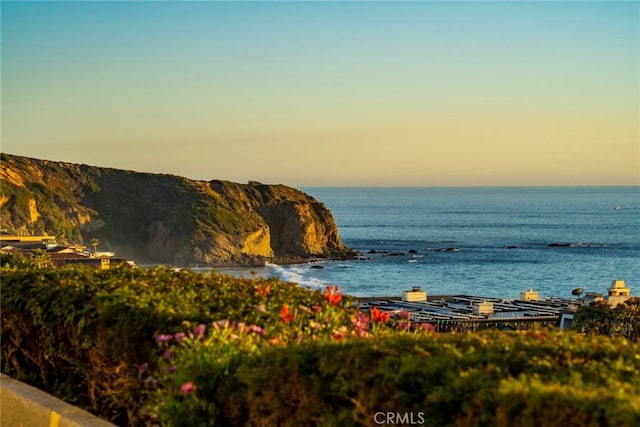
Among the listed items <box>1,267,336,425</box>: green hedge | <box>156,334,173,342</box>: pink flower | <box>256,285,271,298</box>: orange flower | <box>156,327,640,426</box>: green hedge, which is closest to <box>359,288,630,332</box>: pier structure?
<box>1,267,336,425</box>: green hedge

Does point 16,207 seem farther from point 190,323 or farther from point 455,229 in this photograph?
point 190,323

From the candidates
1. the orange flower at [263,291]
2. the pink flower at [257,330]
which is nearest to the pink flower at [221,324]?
the pink flower at [257,330]

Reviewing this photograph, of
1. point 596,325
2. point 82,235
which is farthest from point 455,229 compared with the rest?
point 596,325

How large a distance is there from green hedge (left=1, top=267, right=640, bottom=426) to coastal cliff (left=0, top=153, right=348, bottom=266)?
109 m

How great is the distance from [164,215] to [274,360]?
13363cm

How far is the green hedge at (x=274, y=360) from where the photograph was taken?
3077 mm

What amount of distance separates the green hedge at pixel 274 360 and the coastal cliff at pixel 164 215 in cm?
10938

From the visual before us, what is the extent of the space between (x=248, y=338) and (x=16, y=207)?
11435cm

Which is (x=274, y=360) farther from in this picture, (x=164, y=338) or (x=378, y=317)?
(x=378, y=317)

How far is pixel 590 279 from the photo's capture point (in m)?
88.8

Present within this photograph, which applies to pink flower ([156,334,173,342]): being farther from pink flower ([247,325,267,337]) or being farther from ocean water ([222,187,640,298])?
ocean water ([222,187,640,298])

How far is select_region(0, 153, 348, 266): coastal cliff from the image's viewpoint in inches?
4736

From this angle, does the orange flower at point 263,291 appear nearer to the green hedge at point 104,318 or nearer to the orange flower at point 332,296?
the green hedge at point 104,318

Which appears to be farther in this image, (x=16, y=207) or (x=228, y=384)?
(x=16, y=207)
